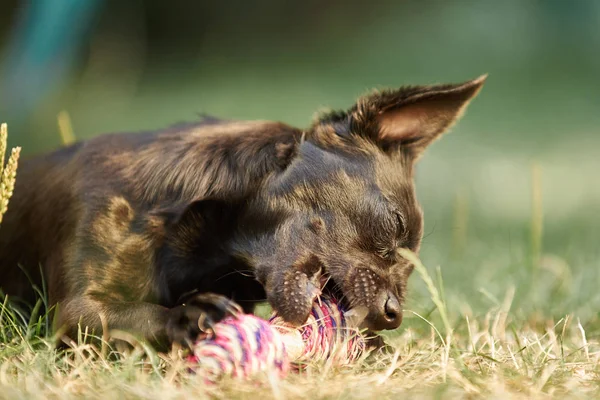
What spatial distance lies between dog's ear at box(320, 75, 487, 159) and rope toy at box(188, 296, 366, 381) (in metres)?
0.86

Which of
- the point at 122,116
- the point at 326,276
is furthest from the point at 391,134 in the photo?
the point at 122,116

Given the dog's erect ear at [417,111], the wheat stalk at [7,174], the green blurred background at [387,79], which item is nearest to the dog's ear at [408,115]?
the dog's erect ear at [417,111]

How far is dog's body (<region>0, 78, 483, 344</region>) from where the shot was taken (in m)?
3.44

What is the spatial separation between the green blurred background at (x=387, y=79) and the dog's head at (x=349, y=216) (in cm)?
146

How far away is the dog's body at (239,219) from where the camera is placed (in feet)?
11.3

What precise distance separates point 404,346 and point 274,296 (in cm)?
58

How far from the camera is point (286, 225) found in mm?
3529

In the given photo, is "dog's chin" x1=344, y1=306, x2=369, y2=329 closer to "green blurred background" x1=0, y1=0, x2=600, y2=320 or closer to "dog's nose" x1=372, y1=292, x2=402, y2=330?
"dog's nose" x1=372, y1=292, x2=402, y2=330

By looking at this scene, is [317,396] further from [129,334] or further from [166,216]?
[166,216]

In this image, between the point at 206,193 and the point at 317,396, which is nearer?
the point at 317,396

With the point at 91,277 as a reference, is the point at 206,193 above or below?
above

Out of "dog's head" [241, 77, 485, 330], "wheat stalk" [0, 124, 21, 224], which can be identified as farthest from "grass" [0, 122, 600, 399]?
"wheat stalk" [0, 124, 21, 224]

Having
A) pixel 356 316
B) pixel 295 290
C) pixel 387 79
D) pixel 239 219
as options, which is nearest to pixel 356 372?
pixel 356 316

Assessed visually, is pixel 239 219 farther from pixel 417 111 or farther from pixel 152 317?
pixel 417 111
